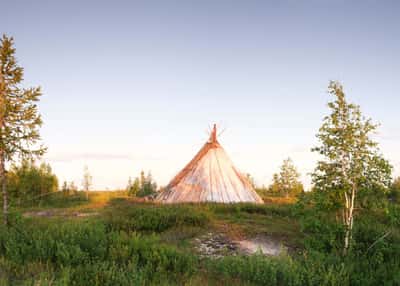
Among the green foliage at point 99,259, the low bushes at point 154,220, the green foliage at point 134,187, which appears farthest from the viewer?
the green foliage at point 134,187

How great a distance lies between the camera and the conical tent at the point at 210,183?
1569cm

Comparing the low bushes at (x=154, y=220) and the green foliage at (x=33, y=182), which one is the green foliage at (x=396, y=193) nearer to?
the low bushes at (x=154, y=220)

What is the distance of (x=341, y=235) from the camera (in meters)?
6.46

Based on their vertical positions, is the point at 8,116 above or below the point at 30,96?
below

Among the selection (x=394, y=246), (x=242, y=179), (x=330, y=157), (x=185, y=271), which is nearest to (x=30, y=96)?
(x=185, y=271)

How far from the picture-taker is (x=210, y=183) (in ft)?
52.5

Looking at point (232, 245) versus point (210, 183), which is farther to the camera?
point (210, 183)

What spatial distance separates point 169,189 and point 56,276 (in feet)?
39.6

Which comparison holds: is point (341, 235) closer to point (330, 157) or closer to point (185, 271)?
point (330, 157)

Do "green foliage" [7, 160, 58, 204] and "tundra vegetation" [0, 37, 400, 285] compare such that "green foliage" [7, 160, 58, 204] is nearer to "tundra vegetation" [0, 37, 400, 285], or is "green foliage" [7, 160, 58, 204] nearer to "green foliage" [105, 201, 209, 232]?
"tundra vegetation" [0, 37, 400, 285]

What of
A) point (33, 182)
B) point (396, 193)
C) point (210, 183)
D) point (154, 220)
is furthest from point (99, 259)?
Answer: point (396, 193)

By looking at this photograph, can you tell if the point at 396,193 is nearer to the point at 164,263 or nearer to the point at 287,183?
the point at 287,183

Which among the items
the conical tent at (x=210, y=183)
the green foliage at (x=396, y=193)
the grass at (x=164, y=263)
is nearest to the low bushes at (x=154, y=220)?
the grass at (x=164, y=263)

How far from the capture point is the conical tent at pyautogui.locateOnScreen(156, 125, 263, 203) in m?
15.7
